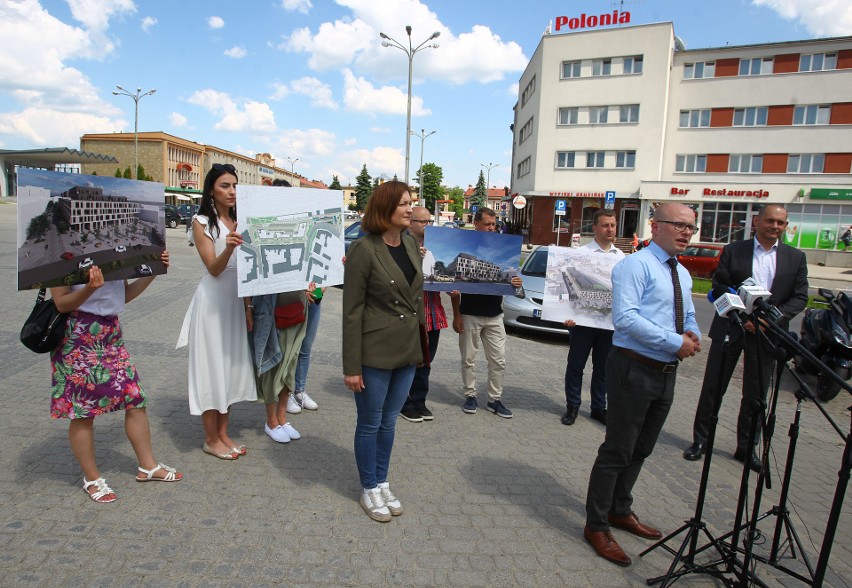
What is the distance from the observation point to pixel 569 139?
1620 inches

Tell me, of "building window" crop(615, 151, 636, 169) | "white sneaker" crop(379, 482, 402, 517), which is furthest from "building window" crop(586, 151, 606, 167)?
"white sneaker" crop(379, 482, 402, 517)

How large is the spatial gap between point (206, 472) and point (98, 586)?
4.14ft

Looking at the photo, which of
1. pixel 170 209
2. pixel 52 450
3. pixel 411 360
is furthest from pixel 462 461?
pixel 170 209

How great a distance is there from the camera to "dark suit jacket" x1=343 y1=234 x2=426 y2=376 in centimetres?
321

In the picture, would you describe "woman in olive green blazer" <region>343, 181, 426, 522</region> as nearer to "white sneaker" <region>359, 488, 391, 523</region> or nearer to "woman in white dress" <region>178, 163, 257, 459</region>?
"white sneaker" <region>359, 488, 391, 523</region>

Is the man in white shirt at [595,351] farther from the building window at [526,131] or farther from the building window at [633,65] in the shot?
the building window at [526,131]

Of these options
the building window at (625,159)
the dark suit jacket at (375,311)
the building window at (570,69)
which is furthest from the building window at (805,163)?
the dark suit jacket at (375,311)

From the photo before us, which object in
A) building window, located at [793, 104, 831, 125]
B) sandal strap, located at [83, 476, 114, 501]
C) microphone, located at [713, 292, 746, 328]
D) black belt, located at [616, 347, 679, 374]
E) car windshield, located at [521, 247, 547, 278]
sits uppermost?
building window, located at [793, 104, 831, 125]

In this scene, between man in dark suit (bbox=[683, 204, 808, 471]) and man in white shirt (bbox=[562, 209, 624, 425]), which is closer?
man in dark suit (bbox=[683, 204, 808, 471])

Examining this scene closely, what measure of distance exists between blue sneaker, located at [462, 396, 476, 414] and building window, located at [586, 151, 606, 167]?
1523 inches

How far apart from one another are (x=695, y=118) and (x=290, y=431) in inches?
1650

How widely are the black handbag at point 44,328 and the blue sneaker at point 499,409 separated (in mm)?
3758

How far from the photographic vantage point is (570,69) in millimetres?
40875

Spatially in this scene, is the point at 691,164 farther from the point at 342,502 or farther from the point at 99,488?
the point at 99,488
